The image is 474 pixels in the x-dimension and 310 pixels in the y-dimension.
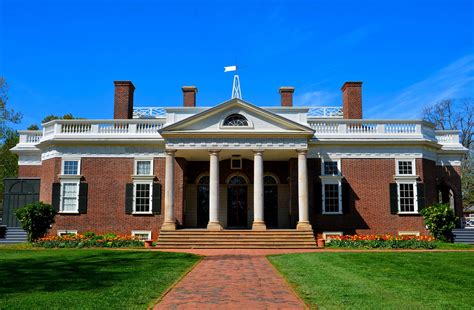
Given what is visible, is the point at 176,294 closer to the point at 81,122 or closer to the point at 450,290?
the point at 450,290

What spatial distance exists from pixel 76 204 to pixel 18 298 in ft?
59.1

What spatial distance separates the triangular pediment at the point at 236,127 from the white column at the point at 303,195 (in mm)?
1309

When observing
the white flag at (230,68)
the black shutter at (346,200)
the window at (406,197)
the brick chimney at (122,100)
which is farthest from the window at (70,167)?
the window at (406,197)

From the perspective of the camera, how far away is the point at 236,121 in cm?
2412

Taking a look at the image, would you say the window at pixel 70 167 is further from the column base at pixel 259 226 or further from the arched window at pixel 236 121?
the column base at pixel 259 226

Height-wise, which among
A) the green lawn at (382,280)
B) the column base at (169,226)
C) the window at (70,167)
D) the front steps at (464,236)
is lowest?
the green lawn at (382,280)

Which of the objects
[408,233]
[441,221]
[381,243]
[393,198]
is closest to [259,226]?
[381,243]

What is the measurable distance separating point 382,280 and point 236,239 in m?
11.8

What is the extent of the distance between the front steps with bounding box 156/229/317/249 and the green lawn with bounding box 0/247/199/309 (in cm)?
539

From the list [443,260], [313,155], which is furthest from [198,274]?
[313,155]

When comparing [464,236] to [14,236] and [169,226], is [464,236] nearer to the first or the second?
[169,226]

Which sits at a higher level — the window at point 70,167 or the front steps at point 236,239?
the window at point 70,167

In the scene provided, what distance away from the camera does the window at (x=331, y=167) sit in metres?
25.5

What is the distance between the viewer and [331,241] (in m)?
21.5
